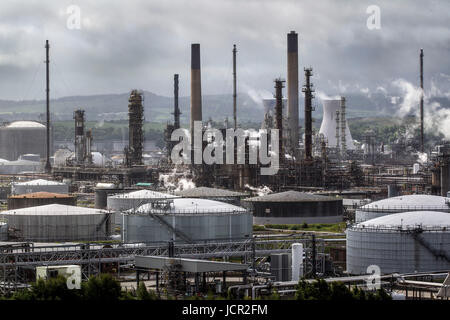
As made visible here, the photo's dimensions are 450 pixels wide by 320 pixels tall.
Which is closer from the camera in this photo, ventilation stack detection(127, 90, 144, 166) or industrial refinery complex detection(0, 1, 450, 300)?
industrial refinery complex detection(0, 1, 450, 300)

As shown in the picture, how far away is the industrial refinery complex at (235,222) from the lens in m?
50.8

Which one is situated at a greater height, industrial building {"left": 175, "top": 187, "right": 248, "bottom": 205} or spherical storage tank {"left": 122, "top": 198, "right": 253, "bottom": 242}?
industrial building {"left": 175, "top": 187, "right": 248, "bottom": 205}

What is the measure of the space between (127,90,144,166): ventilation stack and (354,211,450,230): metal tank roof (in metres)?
59.2

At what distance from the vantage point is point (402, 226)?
56188 mm

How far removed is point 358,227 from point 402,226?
242 centimetres

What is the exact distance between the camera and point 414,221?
186 feet

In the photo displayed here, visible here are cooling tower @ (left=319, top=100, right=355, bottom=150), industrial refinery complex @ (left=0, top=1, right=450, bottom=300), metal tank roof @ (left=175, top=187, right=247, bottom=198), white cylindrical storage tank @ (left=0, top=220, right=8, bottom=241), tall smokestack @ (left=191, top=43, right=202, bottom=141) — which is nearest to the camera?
industrial refinery complex @ (left=0, top=1, right=450, bottom=300)

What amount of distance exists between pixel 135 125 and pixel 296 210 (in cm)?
3239

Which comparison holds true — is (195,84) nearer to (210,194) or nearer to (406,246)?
(210,194)

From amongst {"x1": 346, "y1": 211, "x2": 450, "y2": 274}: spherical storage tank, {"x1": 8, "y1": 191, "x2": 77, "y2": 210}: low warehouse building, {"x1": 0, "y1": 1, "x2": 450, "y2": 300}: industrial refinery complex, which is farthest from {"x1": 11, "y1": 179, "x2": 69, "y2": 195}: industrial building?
{"x1": 346, "y1": 211, "x2": 450, "y2": 274}: spherical storage tank

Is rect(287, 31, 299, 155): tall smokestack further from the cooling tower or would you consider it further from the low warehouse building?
the cooling tower

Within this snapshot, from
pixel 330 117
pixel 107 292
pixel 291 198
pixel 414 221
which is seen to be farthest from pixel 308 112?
pixel 107 292

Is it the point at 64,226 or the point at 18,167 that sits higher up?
the point at 18,167

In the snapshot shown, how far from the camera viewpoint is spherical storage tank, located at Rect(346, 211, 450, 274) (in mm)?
55406
